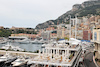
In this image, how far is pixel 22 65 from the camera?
2108 cm

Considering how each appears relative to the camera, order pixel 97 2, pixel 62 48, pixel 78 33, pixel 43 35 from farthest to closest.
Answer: pixel 97 2, pixel 43 35, pixel 78 33, pixel 62 48

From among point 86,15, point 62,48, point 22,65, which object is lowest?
point 22,65

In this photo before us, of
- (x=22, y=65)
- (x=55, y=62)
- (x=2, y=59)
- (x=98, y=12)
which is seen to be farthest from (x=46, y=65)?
(x=98, y=12)

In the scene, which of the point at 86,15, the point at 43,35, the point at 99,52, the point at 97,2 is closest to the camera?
the point at 99,52

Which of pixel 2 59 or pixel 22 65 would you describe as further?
pixel 2 59

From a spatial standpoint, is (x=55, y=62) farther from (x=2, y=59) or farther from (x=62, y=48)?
(x=2, y=59)

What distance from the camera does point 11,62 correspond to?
22.4 meters

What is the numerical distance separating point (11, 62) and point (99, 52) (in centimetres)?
1618

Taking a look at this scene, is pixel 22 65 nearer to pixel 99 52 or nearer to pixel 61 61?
pixel 61 61

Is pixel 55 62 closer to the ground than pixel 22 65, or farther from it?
farther from it

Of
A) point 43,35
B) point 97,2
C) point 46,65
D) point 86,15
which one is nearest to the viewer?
point 46,65

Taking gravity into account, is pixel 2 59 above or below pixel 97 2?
below

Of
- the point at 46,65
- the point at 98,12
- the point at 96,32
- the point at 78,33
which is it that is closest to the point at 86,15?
the point at 98,12

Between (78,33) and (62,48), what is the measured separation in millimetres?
91989
